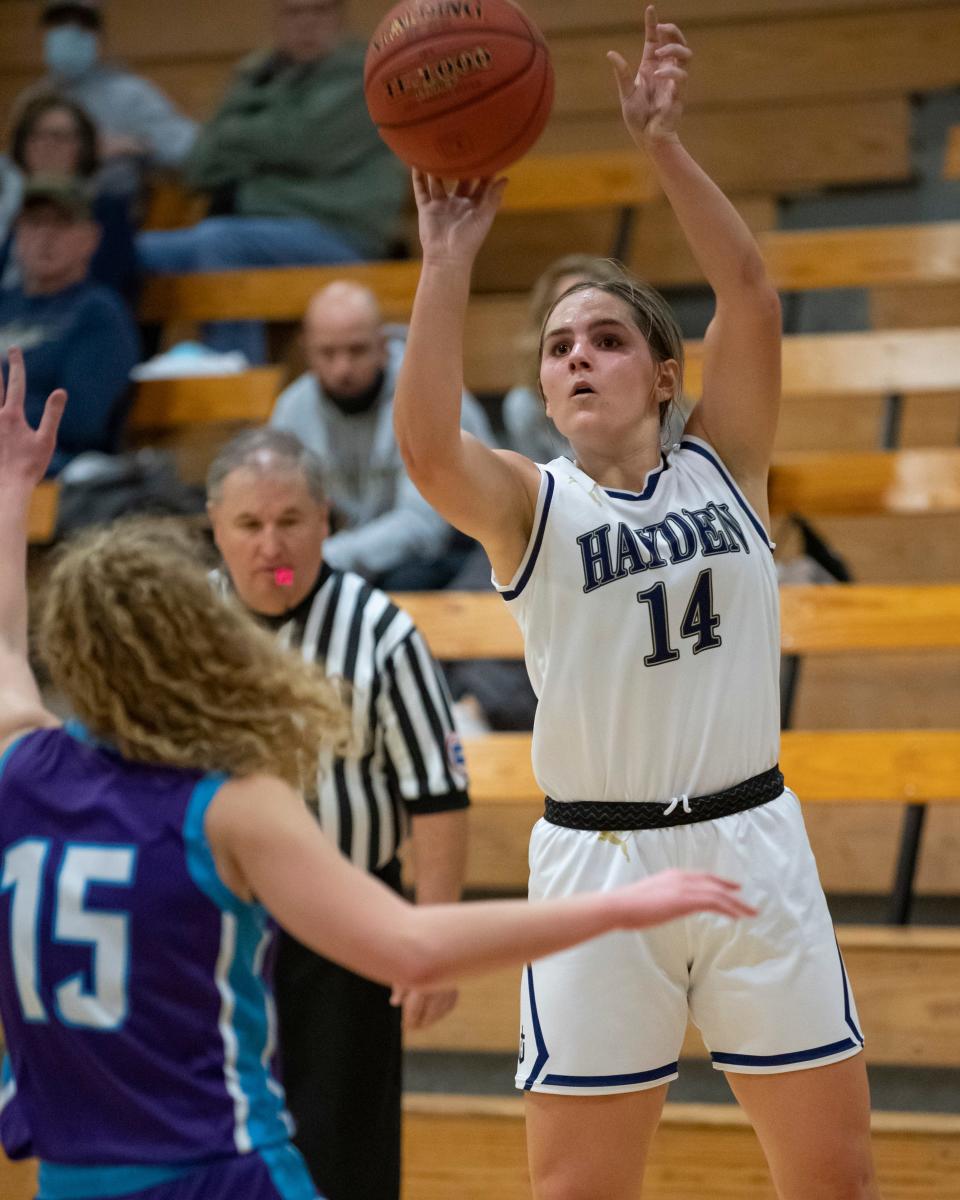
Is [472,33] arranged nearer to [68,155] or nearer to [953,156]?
[68,155]

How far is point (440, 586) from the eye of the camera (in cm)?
508

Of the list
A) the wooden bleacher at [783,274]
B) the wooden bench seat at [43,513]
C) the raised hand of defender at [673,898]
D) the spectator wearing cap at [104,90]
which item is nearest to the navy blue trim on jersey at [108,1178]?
the raised hand of defender at [673,898]

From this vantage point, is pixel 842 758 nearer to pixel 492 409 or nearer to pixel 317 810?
pixel 317 810

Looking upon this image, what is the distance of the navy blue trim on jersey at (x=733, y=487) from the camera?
2.47 metres

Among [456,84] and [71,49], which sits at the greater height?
[71,49]

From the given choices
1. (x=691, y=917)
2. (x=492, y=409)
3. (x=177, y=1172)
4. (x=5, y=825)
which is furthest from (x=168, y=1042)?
(x=492, y=409)

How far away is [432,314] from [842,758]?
2221mm

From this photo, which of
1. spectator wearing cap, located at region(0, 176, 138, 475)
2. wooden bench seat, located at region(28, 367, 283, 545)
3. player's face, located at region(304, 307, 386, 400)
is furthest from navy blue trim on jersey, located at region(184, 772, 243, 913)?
wooden bench seat, located at region(28, 367, 283, 545)

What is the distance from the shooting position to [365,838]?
3.03 m

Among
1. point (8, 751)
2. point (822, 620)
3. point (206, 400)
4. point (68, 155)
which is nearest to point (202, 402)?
point (206, 400)

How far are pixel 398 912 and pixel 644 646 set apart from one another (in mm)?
786

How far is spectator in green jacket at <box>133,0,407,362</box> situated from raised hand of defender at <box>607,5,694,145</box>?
4143mm

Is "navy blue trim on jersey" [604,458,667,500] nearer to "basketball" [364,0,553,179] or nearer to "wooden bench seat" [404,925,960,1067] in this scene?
"basketball" [364,0,553,179]

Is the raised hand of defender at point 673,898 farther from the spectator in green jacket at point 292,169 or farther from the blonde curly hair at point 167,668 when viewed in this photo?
the spectator in green jacket at point 292,169
